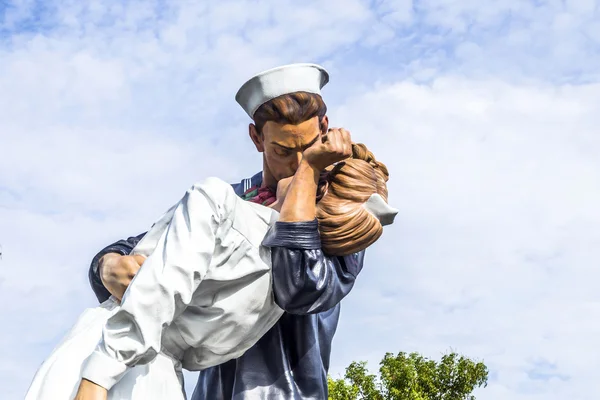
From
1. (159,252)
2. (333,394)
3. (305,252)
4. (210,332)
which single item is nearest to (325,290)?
(305,252)

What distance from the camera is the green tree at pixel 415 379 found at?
13.0 metres

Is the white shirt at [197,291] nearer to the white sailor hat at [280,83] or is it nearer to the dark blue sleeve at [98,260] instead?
the dark blue sleeve at [98,260]

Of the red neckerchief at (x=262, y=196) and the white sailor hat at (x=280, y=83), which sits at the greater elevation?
the white sailor hat at (x=280, y=83)

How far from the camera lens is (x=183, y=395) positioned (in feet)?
11.2

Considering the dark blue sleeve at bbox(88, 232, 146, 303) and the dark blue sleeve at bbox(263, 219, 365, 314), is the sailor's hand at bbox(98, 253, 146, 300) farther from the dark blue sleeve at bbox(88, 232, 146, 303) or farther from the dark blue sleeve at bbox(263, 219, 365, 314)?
the dark blue sleeve at bbox(263, 219, 365, 314)

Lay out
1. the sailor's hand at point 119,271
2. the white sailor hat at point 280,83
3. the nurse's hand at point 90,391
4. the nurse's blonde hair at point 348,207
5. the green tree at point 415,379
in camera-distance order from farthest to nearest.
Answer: the green tree at point 415,379 → the white sailor hat at point 280,83 → the nurse's blonde hair at point 348,207 → the sailor's hand at point 119,271 → the nurse's hand at point 90,391

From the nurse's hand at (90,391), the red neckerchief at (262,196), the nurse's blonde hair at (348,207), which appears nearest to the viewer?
the nurse's hand at (90,391)

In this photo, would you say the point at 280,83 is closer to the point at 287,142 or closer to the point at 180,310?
the point at 287,142

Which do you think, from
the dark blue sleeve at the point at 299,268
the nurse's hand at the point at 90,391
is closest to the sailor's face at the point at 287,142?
the dark blue sleeve at the point at 299,268

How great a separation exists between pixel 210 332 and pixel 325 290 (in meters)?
0.45

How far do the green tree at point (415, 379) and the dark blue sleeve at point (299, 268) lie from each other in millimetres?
9600

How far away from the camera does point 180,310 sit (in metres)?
3.14

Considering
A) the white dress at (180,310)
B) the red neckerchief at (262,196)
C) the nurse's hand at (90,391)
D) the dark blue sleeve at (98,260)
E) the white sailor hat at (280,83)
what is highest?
the white sailor hat at (280,83)

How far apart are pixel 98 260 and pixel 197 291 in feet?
1.61
